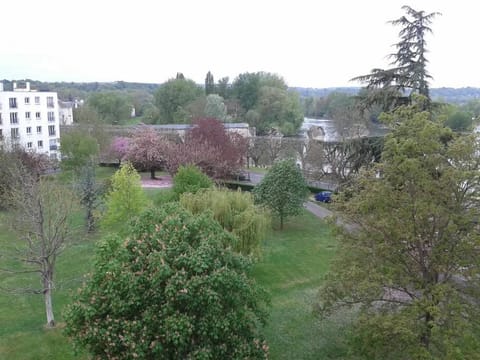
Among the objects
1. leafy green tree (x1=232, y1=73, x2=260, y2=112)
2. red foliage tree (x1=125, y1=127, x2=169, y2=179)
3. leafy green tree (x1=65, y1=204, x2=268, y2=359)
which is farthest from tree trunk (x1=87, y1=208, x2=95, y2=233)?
leafy green tree (x1=232, y1=73, x2=260, y2=112)

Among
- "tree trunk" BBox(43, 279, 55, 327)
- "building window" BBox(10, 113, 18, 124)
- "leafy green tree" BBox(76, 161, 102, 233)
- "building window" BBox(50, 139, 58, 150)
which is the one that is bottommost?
"tree trunk" BBox(43, 279, 55, 327)

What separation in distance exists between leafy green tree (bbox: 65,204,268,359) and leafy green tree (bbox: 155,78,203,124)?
71541 mm

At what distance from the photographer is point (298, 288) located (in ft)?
60.4

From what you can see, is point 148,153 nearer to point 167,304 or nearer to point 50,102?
point 50,102

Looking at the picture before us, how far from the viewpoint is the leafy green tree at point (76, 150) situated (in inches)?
1581

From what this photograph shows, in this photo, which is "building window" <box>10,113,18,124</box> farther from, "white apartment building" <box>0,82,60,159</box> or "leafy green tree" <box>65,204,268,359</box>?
"leafy green tree" <box>65,204,268,359</box>

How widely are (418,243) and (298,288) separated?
340 inches

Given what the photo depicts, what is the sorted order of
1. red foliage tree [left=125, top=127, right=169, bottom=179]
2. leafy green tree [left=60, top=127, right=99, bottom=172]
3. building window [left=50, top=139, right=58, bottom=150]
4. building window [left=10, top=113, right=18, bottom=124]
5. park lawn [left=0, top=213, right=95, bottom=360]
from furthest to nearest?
building window [left=50, top=139, right=58, bottom=150]
building window [left=10, top=113, right=18, bottom=124]
red foliage tree [left=125, top=127, right=169, bottom=179]
leafy green tree [left=60, top=127, right=99, bottom=172]
park lawn [left=0, top=213, right=95, bottom=360]

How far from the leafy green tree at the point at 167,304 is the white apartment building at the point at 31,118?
44.3m

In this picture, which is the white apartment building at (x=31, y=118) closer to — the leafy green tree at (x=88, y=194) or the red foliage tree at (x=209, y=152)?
the red foliage tree at (x=209, y=152)

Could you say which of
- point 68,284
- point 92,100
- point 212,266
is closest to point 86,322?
point 212,266

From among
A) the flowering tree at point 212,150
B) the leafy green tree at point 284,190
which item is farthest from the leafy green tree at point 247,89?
the leafy green tree at point 284,190

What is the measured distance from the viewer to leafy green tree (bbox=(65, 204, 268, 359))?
8.52m

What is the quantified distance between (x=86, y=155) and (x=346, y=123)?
29199 mm
